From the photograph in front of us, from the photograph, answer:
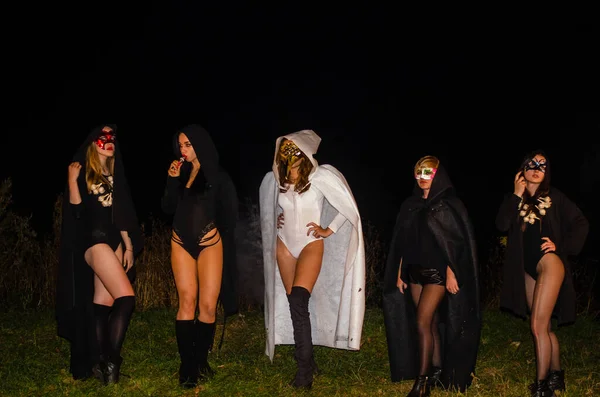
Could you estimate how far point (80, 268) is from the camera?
6.89 meters

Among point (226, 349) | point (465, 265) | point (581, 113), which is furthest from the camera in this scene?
point (581, 113)

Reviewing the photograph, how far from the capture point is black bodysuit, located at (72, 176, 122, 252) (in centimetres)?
670

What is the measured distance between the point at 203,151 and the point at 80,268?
150 centimetres

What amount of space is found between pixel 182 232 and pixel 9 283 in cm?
524

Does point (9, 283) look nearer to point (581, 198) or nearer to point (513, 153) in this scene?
point (581, 198)

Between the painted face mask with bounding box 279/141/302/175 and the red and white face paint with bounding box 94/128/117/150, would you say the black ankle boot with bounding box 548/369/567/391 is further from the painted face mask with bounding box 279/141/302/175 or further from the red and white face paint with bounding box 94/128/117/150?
the red and white face paint with bounding box 94/128/117/150

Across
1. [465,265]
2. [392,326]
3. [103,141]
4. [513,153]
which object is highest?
[513,153]

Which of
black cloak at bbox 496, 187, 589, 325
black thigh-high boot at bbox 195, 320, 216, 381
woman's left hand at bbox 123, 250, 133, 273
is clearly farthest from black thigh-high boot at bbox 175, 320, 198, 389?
black cloak at bbox 496, 187, 589, 325

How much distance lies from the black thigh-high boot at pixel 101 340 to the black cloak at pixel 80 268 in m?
0.08

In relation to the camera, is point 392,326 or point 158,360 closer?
Result: point 392,326

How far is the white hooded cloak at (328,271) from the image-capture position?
720 cm

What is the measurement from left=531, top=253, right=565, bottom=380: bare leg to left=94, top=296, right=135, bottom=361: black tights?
341cm

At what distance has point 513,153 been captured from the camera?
25.5 meters

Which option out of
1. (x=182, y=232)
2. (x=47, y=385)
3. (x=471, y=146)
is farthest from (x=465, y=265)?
(x=471, y=146)
